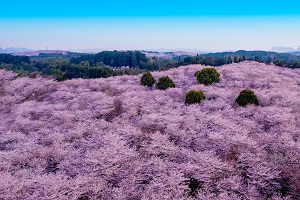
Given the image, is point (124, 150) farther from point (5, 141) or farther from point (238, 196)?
point (5, 141)

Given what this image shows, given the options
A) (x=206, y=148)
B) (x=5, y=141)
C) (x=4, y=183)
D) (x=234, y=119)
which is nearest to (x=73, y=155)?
(x=4, y=183)

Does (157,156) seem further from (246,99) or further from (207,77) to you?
(207,77)

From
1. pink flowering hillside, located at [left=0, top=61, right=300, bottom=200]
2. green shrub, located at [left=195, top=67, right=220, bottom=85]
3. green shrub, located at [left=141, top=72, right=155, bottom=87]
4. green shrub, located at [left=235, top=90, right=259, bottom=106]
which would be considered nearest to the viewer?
pink flowering hillside, located at [left=0, top=61, right=300, bottom=200]

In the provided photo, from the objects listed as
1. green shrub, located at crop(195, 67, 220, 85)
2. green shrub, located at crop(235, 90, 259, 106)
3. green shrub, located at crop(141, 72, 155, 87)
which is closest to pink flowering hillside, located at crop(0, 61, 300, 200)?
green shrub, located at crop(235, 90, 259, 106)

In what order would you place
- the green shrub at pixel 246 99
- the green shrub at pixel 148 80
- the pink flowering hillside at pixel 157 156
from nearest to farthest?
the pink flowering hillside at pixel 157 156
the green shrub at pixel 246 99
the green shrub at pixel 148 80

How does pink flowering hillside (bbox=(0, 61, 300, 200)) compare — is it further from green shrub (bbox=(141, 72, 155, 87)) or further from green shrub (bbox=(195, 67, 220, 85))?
green shrub (bbox=(141, 72, 155, 87))

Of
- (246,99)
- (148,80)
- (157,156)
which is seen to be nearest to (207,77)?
(148,80)

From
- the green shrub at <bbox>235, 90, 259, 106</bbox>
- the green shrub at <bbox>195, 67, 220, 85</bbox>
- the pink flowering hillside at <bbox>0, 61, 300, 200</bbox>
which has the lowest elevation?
the pink flowering hillside at <bbox>0, 61, 300, 200</bbox>

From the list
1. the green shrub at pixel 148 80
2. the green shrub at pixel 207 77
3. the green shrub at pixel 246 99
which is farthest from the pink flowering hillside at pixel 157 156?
the green shrub at pixel 148 80

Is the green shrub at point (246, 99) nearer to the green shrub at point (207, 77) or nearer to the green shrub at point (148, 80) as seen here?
the green shrub at point (207, 77)

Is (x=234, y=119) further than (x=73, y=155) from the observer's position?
Yes

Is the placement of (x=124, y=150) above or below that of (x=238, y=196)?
above
